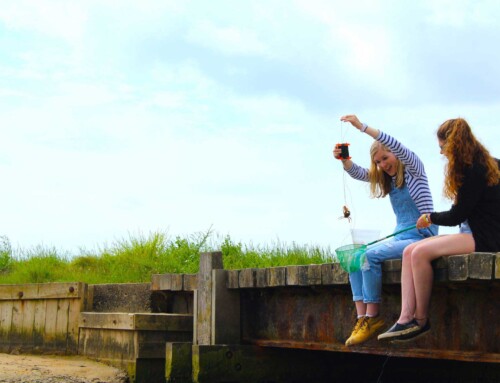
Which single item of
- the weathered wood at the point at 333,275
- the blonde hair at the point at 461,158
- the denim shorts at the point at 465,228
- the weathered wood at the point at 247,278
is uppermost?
the blonde hair at the point at 461,158

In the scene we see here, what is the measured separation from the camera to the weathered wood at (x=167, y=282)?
10.9 metres

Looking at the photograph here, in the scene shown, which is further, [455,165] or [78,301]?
[78,301]

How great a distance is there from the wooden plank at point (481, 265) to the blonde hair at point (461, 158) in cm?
48

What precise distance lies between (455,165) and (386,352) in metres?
2.12

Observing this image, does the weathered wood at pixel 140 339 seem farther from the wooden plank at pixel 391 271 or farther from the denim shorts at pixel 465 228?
the denim shorts at pixel 465 228

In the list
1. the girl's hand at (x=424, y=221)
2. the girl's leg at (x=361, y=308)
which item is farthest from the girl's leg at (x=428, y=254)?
the girl's leg at (x=361, y=308)

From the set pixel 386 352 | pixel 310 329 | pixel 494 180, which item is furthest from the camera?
pixel 310 329

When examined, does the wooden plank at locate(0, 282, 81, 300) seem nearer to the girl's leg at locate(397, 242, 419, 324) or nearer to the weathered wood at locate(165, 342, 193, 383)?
the weathered wood at locate(165, 342, 193, 383)

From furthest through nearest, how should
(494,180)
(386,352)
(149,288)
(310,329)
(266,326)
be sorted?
(149,288) < (266,326) < (310,329) < (386,352) < (494,180)

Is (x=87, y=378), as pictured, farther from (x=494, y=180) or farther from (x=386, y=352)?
(x=494, y=180)

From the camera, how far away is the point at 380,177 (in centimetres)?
783

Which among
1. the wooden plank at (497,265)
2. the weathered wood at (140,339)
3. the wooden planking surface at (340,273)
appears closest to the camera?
the wooden plank at (497,265)

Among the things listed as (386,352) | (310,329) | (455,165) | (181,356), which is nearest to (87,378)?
(181,356)

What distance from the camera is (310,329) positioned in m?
9.15
